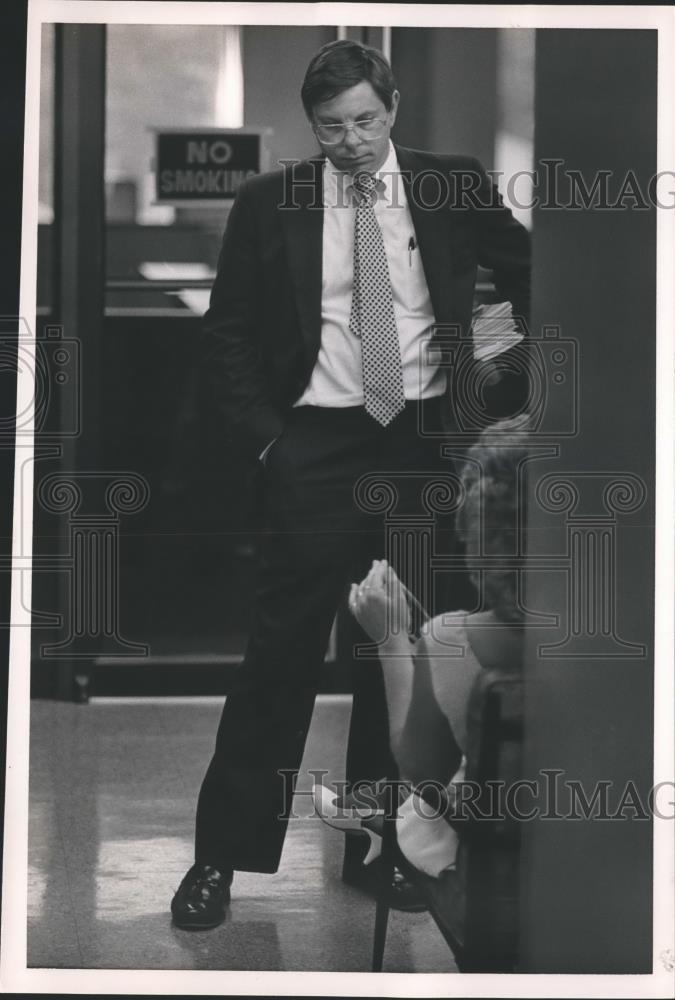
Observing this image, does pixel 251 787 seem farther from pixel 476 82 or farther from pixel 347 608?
pixel 476 82

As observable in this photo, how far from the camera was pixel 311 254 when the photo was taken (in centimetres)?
376

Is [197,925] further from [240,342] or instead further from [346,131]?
[346,131]

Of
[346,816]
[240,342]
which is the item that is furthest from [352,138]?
[346,816]

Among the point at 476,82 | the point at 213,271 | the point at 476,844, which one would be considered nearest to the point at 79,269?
the point at 213,271

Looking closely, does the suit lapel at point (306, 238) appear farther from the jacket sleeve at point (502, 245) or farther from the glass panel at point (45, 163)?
the glass panel at point (45, 163)

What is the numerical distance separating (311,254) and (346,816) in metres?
1.31

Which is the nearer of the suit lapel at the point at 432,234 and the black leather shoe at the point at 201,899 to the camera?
the suit lapel at the point at 432,234

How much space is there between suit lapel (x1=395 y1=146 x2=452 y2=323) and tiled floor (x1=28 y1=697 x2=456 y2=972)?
3.17 ft

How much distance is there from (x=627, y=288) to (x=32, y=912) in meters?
2.00

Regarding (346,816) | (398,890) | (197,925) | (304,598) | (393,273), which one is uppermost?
(393,273)

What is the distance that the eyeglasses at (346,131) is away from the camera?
374 cm

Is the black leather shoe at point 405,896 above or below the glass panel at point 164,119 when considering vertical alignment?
below

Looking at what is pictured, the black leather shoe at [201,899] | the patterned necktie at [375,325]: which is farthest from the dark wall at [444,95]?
the black leather shoe at [201,899]

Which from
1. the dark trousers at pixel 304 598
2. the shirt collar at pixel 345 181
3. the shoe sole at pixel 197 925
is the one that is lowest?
the shoe sole at pixel 197 925
